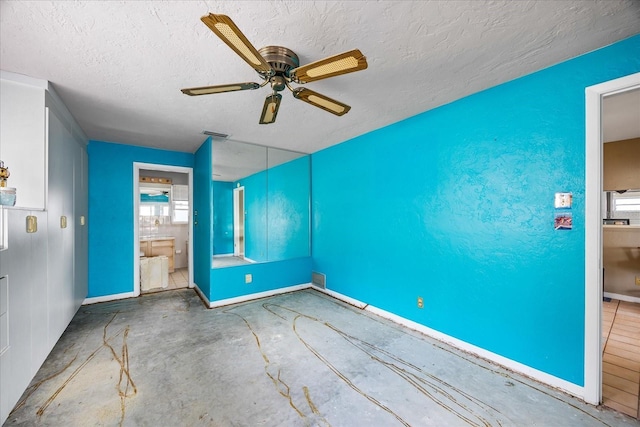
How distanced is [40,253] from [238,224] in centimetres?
246

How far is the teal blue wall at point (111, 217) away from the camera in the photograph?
12.3 ft

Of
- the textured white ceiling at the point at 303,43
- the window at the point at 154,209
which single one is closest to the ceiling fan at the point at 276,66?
the textured white ceiling at the point at 303,43

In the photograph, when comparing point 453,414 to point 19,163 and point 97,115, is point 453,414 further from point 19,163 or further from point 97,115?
point 97,115

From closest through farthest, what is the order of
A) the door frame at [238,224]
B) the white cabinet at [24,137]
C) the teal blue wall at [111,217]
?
the white cabinet at [24,137] → the teal blue wall at [111,217] → the door frame at [238,224]

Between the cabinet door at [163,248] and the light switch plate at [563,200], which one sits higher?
the light switch plate at [563,200]

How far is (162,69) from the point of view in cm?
189

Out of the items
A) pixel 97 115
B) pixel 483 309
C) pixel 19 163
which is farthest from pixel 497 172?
pixel 97 115

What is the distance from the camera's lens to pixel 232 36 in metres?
1.13

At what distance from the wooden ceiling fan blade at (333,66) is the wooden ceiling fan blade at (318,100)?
0.16m

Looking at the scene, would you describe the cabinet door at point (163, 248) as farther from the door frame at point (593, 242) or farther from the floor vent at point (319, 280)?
the door frame at point (593, 242)

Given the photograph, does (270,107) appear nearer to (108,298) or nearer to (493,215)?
(493,215)

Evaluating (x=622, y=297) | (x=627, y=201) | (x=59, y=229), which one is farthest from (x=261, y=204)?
(x=627, y=201)

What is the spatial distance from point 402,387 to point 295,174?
3468mm

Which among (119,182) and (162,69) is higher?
(162,69)
